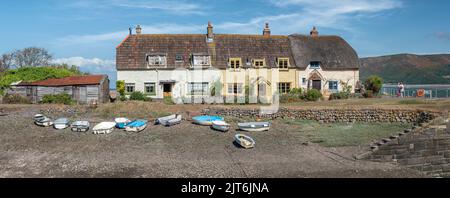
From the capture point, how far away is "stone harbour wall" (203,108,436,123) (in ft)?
92.8

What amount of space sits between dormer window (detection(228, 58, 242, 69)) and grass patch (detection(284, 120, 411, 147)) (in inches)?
471

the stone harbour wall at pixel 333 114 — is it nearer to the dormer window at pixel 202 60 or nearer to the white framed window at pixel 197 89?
the white framed window at pixel 197 89

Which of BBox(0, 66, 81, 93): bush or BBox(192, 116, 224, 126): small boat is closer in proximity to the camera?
BBox(192, 116, 224, 126): small boat

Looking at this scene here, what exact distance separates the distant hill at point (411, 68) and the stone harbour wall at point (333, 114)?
6071cm

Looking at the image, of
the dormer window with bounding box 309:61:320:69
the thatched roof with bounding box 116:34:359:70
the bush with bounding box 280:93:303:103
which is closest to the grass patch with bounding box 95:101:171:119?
the thatched roof with bounding box 116:34:359:70

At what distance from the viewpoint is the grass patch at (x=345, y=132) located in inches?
893

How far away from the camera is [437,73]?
8844cm

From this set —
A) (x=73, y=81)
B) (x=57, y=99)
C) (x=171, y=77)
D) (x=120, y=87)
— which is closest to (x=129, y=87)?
(x=120, y=87)

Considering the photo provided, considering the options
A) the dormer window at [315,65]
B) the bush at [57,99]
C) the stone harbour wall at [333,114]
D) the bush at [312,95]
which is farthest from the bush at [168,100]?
the dormer window at [315,65]

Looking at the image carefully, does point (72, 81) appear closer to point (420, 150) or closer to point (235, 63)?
point (235, 63)

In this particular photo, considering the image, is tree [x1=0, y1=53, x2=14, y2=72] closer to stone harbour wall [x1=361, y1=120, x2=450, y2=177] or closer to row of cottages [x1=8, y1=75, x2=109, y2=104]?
row of cottages [x1=8, y1=75, x2=109, y2=104]

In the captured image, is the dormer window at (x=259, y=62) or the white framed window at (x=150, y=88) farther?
the dormer window at (x=259, y=62)
